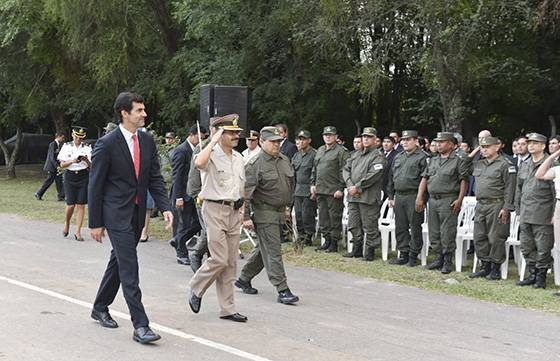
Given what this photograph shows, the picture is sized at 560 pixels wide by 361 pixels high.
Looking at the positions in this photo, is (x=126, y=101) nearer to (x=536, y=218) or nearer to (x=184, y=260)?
(x=184, y=260)

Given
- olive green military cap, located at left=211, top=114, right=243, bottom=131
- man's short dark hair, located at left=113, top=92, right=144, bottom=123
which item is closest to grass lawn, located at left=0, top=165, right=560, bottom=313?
olive green military cap, located at left=211, top=114, right=243, bottom=131

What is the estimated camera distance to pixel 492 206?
36.4 ft

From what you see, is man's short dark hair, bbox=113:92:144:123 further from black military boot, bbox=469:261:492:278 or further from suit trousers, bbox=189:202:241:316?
black military boot, bbox=469:261:492:278

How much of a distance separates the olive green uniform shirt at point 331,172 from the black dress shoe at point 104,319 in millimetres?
6605

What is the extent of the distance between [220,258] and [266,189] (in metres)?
1.37

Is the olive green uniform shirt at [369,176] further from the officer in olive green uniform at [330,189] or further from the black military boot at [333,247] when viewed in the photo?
the black military boot at [333,247]

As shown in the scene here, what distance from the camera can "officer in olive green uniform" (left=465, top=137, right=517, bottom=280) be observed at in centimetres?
1102

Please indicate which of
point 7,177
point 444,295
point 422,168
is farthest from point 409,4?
point 7,177

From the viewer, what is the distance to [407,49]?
56.4 ft

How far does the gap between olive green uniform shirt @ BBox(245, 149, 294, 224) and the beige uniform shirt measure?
2.47ft

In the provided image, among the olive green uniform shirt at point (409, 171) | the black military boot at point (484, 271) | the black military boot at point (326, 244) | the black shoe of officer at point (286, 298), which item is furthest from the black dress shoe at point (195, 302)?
the black military boot at point (326, 244)

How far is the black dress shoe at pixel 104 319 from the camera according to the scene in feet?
24.4

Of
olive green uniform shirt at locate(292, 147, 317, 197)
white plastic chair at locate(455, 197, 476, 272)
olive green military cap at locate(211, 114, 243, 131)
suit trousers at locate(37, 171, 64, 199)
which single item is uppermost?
olive green military cap at locate(211, 114, 243, 131)

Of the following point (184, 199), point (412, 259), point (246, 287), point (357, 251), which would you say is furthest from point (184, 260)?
point (412, 259)
